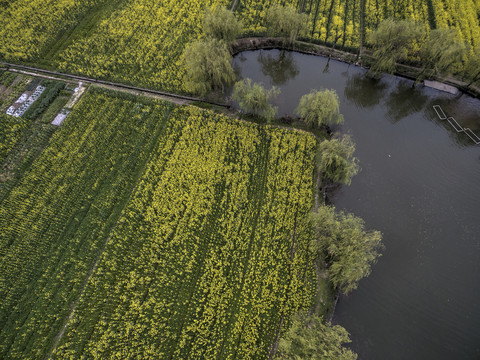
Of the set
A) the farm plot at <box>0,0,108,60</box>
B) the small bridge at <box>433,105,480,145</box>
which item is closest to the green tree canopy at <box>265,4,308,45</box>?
the small bridge at <box>433,105,480,145</box>

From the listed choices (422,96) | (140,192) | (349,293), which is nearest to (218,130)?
(140,192)

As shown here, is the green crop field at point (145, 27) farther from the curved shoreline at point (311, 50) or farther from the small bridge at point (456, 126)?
the small bridge at point (456, 126)

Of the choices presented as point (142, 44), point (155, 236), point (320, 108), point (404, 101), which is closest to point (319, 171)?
point (320, 108)

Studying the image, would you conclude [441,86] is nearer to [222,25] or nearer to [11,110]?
[222,25]

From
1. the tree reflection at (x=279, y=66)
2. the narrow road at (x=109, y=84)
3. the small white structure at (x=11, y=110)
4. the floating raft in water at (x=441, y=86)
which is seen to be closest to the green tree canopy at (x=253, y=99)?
the narrow road at (x=109, y=84)

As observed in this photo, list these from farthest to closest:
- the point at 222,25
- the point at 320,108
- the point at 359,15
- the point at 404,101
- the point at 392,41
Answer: the point at 359,15 < the point at 404,101 < the point at 222,25 < the point at 392,41 < the point at 320,108
